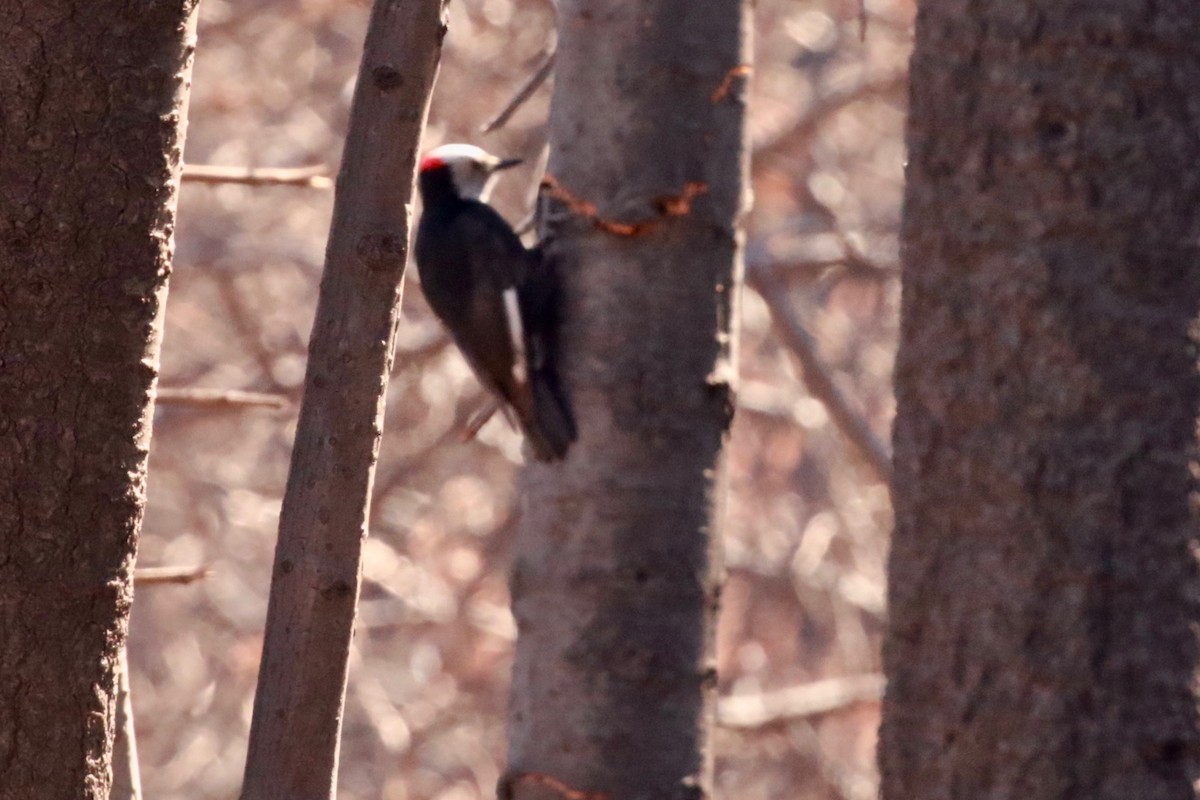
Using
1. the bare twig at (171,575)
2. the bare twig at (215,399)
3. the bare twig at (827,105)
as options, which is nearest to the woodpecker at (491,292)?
the bare twig at (215,399)

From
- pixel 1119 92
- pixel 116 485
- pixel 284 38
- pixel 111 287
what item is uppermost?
pixel 284 38

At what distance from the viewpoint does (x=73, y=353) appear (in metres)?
1.73

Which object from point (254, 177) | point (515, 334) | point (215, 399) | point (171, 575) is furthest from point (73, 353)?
point (515, 334)

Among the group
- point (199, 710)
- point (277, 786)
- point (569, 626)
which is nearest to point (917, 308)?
point (277, 786)

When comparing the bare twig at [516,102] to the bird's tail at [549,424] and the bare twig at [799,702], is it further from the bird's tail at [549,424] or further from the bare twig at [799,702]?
the bare twig at [799,702]

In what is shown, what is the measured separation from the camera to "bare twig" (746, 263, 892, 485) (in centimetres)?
689

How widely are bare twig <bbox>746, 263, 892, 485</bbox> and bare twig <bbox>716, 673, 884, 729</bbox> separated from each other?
1500 mm

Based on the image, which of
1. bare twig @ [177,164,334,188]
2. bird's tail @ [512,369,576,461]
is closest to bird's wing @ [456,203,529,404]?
bird's tail @ [512,369,576,461]

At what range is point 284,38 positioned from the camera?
391 inches

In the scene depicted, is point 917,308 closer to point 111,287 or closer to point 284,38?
point 111,287

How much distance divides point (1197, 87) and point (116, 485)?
125cm

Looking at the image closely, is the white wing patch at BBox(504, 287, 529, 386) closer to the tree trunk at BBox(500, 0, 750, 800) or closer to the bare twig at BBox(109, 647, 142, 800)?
the tree trunk at BBox(500, 0, 750, 800)

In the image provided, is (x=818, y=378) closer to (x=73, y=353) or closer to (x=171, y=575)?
(x=171, y=575)

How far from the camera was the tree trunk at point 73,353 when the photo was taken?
1.71m
